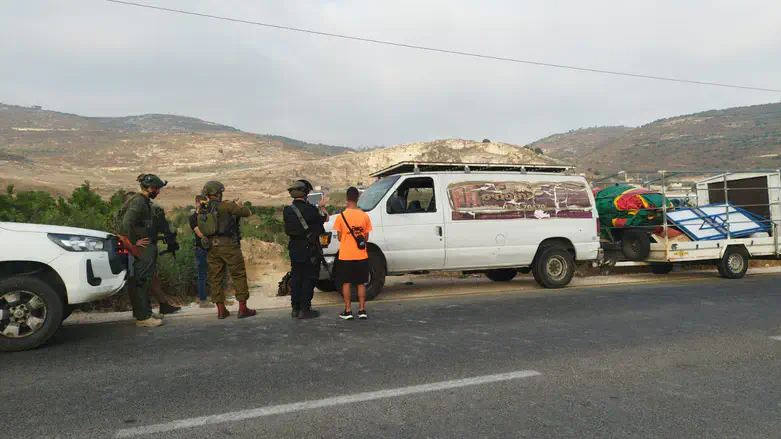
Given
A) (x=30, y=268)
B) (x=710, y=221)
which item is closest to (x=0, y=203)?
(x=30, y=268)

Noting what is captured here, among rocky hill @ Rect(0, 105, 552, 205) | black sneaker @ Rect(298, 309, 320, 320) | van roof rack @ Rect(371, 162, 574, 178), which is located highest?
rocky hill @ Rect(0, 105, 552, 205)

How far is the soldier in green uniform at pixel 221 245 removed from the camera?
6.77 m

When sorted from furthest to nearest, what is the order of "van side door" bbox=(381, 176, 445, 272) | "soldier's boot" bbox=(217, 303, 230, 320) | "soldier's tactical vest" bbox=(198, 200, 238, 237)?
1. "van side door" bbox=(381, 176, 445, 272)
2. "soldier's boot" bbox=(217, 303, 230, 320)
3. "soldier's tactical vest" bbox=(198, 200, 238, 237)

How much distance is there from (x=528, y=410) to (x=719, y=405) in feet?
4.73

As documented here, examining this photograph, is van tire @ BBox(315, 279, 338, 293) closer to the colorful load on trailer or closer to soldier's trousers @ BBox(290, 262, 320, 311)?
soldier's trousers @ BBox(290, 262, 320, 311)

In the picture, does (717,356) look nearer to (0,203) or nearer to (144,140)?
(0,203)

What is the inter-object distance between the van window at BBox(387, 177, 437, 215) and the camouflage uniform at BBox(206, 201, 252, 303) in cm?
267

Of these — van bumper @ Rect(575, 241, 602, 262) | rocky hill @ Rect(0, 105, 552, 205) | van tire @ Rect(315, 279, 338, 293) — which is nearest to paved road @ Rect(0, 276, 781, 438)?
van tire @ Rect(315, 279, 338, 293)

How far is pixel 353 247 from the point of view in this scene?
6.80 m

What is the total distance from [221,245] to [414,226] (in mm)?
3206

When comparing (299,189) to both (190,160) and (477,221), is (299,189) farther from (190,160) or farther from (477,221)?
(190,160)

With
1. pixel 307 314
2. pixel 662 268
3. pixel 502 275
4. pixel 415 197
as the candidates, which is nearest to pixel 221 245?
pixel 307 314

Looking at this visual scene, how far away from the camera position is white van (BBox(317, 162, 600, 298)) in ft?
27.5

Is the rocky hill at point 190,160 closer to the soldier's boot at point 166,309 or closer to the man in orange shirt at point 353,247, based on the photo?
the soldier's boot at point 166,309
